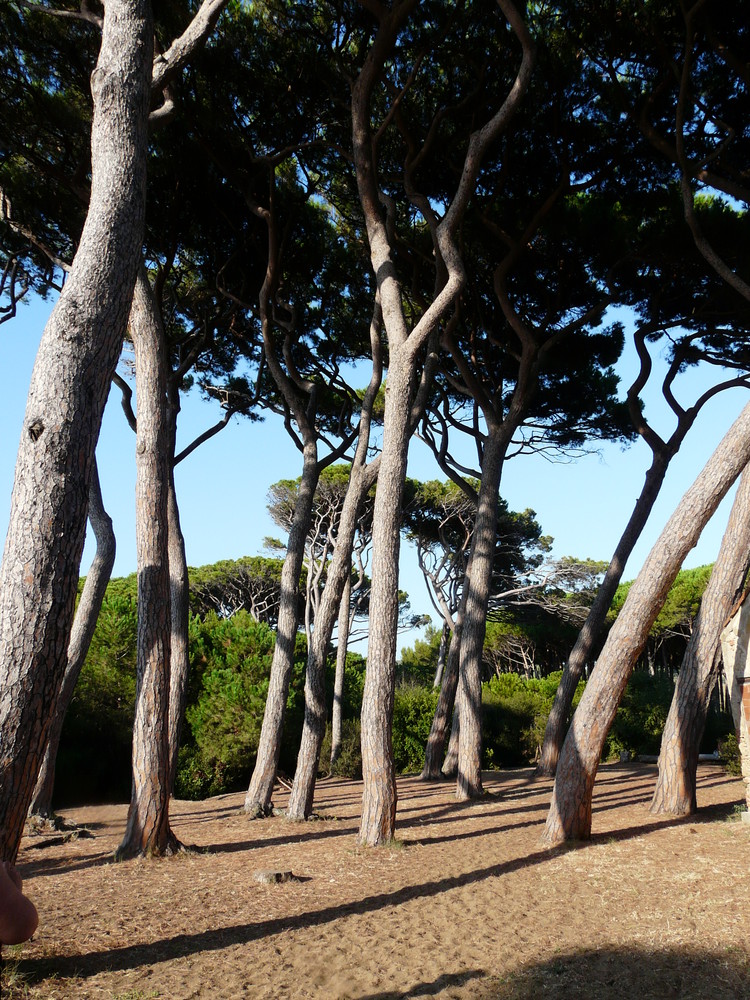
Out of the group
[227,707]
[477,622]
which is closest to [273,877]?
[477,622]

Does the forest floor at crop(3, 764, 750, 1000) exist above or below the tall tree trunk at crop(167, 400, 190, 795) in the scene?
below

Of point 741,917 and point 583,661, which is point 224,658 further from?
point 741,917

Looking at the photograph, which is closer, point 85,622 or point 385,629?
point 385,629

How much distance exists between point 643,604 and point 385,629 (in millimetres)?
2014

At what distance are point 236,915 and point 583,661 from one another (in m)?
6.57

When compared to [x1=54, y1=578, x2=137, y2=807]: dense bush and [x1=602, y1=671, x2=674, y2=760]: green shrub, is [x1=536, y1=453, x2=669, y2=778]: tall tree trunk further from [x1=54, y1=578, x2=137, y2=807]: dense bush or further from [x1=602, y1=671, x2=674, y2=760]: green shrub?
[x1=54, y1=578, x2=137, y2=807]: dense bush

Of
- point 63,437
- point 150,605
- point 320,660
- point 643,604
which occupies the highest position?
point 63,437

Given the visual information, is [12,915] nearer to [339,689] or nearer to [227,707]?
[227,707]

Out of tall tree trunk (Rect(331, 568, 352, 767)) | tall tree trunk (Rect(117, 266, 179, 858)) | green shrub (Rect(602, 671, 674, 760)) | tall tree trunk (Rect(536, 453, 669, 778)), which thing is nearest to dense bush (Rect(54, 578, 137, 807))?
tall tree trunk (Rect(331, 568, 352, 767))

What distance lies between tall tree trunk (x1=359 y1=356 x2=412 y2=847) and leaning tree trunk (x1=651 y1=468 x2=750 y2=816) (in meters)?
2.75

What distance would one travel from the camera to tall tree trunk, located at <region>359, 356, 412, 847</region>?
590cm

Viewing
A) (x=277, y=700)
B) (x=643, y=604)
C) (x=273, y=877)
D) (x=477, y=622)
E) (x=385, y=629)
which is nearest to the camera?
(x=273, y=877)

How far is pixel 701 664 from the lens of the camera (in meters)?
6.83

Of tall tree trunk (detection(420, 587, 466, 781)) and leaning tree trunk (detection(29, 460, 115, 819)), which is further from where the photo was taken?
tall tree trunk (detection(420, 587, 466, 781))
